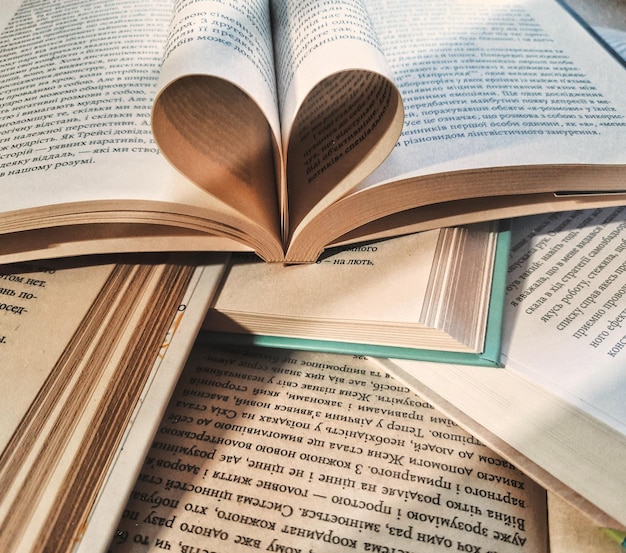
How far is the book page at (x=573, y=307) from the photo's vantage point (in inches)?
17.1

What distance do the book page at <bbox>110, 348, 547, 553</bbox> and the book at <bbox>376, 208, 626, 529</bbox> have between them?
0.09ft

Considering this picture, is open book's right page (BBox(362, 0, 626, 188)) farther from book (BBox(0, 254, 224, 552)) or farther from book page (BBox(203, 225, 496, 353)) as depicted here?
book (BBox(0, 254, 224, 552))

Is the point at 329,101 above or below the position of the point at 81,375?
above

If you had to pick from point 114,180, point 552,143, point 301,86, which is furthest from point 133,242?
point 552,143

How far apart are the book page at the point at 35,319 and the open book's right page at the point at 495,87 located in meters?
0.27

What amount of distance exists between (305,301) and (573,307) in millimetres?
238

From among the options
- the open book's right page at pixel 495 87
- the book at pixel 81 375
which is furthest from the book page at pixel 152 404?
the open book's right page at pixel 495 87

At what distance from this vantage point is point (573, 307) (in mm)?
491

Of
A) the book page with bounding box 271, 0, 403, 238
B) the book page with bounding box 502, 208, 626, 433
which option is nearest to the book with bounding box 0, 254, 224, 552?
the book page with bounding box 271, 0, 403, 238

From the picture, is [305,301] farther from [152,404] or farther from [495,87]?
[495,87]

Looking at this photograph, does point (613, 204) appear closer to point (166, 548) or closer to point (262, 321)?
point (262, 321)

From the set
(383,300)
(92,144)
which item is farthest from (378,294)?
(92,144)

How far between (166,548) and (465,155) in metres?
0.39

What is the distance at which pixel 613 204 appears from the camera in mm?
503
